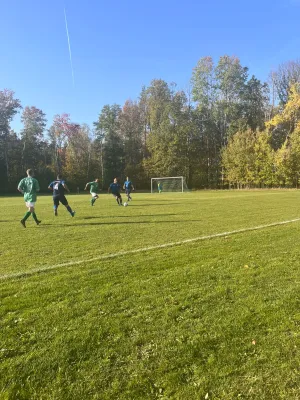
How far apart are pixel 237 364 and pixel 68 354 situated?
5.34 feet

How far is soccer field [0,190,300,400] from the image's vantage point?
258 cm

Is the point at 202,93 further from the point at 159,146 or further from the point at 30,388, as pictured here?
the point at 30,388

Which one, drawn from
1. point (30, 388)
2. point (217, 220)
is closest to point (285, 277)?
point (30, 388)

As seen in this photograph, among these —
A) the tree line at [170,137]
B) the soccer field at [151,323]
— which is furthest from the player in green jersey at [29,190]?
the tree line at [170,137]

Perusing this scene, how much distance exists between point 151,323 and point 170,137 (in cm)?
5697

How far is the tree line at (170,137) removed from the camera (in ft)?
181

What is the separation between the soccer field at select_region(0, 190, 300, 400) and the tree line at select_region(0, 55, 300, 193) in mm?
49865

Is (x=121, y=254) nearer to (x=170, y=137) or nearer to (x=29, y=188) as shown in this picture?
(x=29, y=188)

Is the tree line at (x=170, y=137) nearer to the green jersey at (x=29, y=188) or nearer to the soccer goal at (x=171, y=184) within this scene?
the soccer goal at (x=171, y=184)

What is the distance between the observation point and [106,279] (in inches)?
202

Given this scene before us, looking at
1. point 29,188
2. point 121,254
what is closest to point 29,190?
point 29,188

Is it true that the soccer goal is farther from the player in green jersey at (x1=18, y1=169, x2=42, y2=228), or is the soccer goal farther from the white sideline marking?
the white sideline marking

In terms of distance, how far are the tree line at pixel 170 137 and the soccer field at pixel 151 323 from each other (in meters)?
49.9

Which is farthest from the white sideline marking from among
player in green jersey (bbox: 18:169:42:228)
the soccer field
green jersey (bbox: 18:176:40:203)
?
green jersey (bbox: 18:176:40:203)
